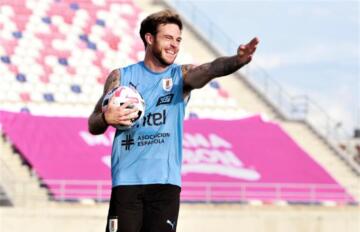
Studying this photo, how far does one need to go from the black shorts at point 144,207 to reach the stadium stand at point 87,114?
1039 cm

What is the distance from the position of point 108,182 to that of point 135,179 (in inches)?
589

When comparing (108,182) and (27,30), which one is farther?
(27,30)

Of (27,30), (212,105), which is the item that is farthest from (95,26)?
(212,105)

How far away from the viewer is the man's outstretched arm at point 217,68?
5.75m

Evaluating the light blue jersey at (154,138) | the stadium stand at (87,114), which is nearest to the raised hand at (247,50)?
the light blue jersey at (154,138)

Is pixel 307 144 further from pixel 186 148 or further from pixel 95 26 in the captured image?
pixel 95 26

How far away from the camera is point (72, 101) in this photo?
2478 centimetres

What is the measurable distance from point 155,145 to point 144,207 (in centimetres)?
38

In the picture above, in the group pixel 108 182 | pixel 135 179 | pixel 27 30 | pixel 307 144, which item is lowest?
pixel 135 179

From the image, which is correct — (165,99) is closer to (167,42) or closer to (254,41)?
(167,42)

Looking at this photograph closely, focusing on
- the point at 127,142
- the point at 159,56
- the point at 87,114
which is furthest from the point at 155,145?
the point at 87,114

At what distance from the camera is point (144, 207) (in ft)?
20.7

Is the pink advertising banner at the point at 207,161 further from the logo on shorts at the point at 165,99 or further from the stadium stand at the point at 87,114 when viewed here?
the logo on shorts at the point at 165,99

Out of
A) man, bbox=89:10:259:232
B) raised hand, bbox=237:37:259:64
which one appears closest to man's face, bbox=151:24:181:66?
man, bbox=89:10:259:232
